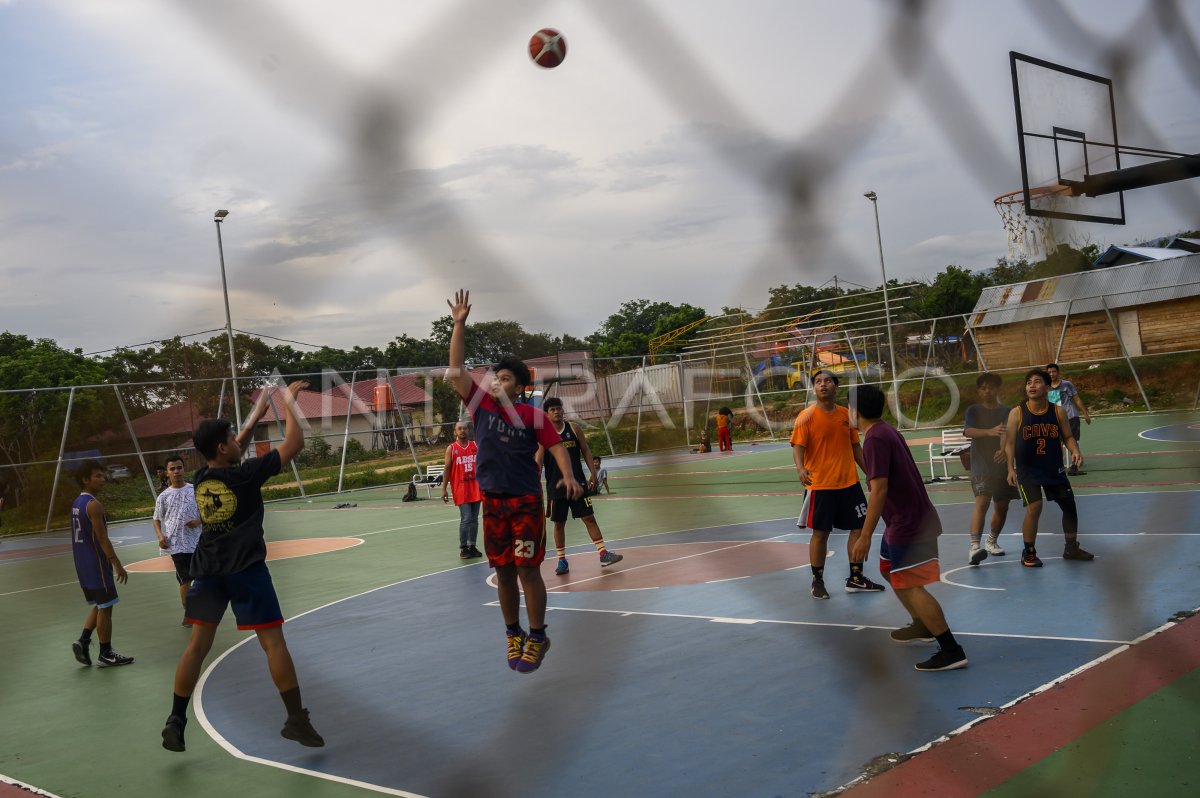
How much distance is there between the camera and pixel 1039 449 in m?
Result: 9.77

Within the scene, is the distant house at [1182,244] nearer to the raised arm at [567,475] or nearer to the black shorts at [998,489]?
the raised arm at [567,475]

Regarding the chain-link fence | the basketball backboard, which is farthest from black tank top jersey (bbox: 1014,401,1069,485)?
the basketball backboard

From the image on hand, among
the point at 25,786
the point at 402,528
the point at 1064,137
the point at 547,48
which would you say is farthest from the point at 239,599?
the point at 402,528

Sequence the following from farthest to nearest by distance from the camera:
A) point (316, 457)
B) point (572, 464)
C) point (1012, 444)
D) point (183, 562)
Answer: point (316, 457), point (572, 464), point (183, 562), point (1012, 444)

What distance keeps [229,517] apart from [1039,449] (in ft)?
24.3

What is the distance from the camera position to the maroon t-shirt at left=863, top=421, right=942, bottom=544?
6.72m

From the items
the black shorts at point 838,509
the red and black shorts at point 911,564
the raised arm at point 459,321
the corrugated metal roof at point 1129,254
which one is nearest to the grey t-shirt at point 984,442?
the black shorts at point 838,509

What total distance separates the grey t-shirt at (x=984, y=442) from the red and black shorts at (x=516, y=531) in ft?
20.2

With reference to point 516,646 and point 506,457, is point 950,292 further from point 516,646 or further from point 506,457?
point 516,646

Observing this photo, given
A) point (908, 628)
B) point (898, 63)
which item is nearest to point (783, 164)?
point (898, 63)

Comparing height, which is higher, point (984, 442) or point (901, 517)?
point (984, 442)

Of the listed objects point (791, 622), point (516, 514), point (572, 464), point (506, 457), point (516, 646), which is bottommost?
point (791, 622)

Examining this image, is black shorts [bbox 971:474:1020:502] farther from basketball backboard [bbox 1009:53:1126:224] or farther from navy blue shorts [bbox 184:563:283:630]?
basketball backboard [bbox 1009:53:1126:224]

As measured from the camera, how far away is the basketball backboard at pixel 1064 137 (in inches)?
97.3
